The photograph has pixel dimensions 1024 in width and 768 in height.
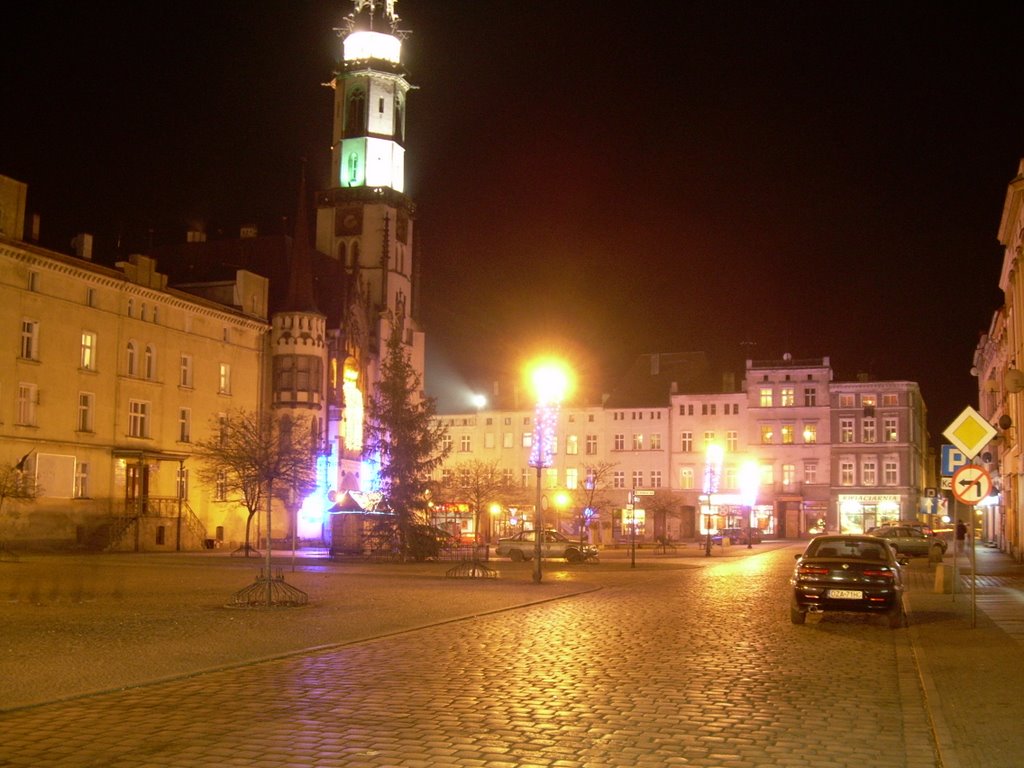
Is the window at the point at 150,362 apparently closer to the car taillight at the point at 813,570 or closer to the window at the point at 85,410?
the window at the point at 85,410

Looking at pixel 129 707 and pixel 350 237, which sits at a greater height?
pixel 350 237

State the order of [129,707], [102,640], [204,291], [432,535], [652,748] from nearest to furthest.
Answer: [652,748]
[129,707]
[102,640]
[432,535]
[204,291]

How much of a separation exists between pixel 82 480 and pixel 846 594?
4001 centimetres

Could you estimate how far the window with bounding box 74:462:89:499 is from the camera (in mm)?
49625

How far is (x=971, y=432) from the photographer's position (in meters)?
18.5

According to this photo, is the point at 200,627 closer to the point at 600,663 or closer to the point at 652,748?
the point at 600,663

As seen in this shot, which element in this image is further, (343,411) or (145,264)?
(343,411)

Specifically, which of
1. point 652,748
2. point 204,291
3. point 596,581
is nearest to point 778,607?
point 596,581

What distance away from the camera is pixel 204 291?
65312 millimetres

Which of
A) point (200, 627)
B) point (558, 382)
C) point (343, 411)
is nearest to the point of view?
point (200, 627)

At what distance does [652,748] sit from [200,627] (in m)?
10.4

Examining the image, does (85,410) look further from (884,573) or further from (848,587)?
(884,573)

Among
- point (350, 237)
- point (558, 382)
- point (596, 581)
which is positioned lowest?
point (596, 581)

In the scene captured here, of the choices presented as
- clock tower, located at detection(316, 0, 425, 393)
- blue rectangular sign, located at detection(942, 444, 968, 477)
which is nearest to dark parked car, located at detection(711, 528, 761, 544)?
clock tower, located at detection(316, 0, 425, 393)
